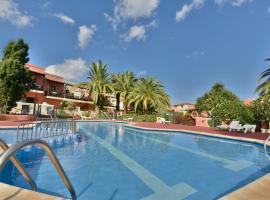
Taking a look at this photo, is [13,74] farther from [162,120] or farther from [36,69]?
[36,69]

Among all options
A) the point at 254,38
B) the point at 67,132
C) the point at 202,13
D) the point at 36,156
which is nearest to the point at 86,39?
the point at 202,13

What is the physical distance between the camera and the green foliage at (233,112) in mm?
22406

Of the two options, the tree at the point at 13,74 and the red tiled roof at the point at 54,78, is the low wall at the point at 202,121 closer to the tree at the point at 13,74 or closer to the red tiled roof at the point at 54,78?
the tree at the point at 13,74

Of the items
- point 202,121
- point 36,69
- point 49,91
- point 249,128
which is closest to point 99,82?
point 49,91

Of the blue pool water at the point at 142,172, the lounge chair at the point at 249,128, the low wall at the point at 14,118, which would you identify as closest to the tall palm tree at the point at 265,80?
the lounge chair at the point at 249,128

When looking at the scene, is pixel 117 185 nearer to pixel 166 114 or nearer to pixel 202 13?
pixel 166 114

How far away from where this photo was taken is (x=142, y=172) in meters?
7.73

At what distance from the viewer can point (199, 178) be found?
23.7 feet

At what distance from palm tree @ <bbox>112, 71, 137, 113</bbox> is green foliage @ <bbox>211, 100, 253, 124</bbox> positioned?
745 inches

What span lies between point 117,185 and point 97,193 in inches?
32.7

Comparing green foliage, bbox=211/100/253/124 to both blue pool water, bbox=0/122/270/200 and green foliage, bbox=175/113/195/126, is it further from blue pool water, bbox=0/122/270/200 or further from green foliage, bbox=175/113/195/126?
blue pool water, bbox=0/122/270/200

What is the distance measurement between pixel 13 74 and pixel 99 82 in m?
18.7

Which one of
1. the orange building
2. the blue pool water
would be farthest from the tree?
the orange building

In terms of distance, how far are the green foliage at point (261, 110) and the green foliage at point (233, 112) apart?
1.61ft
